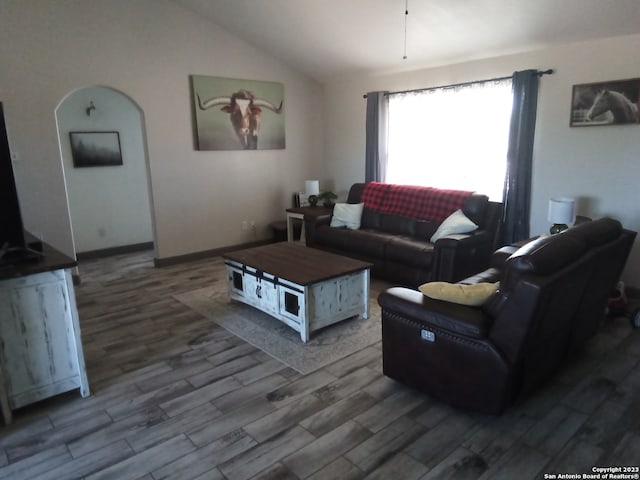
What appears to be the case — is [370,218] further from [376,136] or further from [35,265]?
[35,265]

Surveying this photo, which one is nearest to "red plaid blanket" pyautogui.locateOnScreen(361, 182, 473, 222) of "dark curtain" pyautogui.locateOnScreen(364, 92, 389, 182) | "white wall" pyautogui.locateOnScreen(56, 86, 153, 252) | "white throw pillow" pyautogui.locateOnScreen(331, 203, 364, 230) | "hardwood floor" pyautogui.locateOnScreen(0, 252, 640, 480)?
"white throw pillow" pyautogui.locateOnScreen(331, 203, 364, 230)

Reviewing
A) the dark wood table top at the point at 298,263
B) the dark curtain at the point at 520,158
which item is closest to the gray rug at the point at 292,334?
the dark wood table top at the point at 298,263

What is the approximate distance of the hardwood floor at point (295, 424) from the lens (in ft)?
6.64

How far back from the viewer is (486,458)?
2.04 m

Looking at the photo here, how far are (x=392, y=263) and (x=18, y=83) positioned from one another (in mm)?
3991

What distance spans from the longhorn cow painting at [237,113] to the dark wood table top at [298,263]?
6.77 ft

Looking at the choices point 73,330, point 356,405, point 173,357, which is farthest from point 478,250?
point 73,330

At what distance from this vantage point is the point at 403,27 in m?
4.30

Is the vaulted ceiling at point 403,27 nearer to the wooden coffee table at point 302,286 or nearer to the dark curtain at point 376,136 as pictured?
the dark curtain at point 376,136

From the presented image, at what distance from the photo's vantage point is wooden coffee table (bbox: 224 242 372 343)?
10.6 feet

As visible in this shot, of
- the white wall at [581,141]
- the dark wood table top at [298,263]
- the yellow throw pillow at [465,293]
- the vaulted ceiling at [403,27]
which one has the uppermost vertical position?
the vaulted ceiling at [403,27]

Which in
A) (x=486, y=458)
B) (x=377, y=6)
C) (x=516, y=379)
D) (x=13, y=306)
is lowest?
(x=486, y=458)

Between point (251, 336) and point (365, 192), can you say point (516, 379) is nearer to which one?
point (251, 336)

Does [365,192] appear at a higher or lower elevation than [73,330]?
higher
